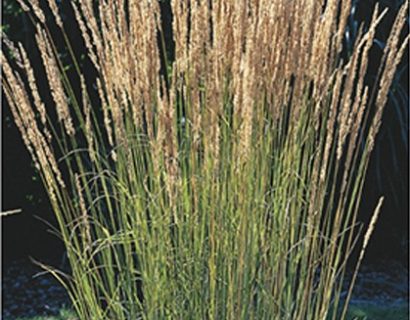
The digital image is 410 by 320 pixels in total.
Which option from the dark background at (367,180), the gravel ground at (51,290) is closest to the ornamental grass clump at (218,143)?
the gravel ground at (51,290)

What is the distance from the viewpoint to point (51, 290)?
5.45 metres

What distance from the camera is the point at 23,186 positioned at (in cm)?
561

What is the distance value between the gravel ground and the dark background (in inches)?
5.6

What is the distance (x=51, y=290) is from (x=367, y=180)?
7.20 feet

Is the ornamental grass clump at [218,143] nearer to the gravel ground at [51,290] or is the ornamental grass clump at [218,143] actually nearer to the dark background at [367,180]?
the gravel ground at [51,290]

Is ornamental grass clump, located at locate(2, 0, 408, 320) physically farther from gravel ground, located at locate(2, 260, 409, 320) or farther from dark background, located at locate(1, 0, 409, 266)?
dark background, located at locate(1, 0, 409, 266)

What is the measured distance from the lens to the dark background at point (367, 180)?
5.63 meters

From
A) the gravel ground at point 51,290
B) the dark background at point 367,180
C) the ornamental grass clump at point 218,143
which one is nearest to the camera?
the ornamental grass clump at point 218,143

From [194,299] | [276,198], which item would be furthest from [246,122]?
[194,299]

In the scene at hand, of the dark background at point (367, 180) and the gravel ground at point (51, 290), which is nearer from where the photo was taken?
the gravel ground at point (51, 290)

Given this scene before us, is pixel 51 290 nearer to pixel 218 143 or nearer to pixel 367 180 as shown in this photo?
pixel 367 180

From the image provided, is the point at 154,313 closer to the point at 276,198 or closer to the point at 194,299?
the point at 194,299

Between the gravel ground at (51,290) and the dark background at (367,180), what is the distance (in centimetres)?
14

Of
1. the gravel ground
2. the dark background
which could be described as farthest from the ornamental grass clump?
the dark background
